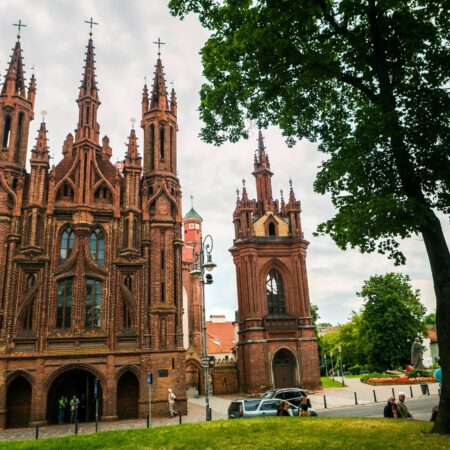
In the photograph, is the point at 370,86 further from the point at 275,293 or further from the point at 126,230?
the point at 275,293

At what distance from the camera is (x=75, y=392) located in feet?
91.0

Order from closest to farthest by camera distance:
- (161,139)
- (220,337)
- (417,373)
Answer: (161,139) < (417,373) < (220,337)

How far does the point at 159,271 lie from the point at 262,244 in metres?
14.6

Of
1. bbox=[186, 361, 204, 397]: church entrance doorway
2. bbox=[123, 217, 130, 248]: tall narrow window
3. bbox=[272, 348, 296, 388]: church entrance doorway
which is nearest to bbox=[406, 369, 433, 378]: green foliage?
bbox=[272, 348, 296, 388]: church entrance doorway

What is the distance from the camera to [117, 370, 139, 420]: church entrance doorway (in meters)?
27.2

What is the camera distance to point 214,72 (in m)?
13.7

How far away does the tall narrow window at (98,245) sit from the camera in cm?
2939

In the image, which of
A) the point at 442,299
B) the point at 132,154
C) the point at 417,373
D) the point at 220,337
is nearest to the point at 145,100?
the point at 132,154

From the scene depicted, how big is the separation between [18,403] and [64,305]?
609 centimetres

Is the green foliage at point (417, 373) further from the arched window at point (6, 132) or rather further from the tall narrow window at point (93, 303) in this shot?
the arched window at point (6, 132)

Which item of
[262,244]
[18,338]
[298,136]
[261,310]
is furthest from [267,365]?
[298,136]

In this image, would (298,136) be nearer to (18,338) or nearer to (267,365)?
(18,338)

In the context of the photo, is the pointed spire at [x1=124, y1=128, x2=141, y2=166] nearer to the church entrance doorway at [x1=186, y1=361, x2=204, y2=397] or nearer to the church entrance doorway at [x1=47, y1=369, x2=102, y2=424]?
the church entrance doorway at [x1=47, y1=369, x2=102, y2=424]

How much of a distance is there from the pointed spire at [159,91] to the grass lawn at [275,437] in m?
25.9
